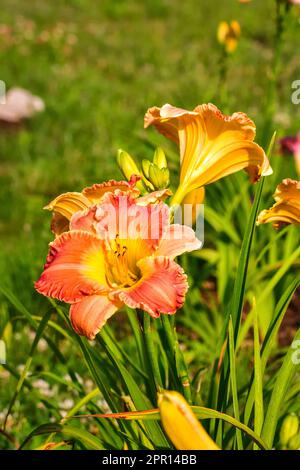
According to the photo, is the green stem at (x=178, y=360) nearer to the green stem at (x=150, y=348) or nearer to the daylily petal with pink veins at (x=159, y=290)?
the green stem at (x=150, y=348)

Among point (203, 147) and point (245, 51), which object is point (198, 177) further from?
point (245, 51)

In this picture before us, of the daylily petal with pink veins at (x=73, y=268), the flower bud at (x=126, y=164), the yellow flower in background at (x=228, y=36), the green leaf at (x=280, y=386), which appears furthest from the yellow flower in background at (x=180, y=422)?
the yellow flower in background at (x=228, y=36)

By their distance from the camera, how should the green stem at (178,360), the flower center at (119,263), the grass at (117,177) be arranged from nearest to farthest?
the flower center at (119,263) → the green stem at (178,360) → the grass at (117,177)

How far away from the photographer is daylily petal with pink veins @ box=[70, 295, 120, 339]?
1.17 meters

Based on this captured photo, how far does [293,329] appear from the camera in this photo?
2.69 m

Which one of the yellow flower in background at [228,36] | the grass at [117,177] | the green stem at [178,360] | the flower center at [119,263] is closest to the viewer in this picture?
the flower center at [119,263]

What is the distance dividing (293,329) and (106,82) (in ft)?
10.3

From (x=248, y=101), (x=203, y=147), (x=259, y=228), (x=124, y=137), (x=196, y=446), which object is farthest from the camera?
(x=248, y=101)

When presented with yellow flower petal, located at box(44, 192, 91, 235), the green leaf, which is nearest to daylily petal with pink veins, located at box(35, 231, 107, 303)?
yellow flower petal, located at box(44, 192, 91, 235)

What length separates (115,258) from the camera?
127 cm

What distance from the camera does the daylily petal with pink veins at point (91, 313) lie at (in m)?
1.17

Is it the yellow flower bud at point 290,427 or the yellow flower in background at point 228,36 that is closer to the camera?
the yellow flower bud at point 290,427

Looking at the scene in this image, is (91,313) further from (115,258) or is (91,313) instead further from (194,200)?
(194,200)

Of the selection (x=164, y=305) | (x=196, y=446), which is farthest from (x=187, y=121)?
(x=196, y=446)
